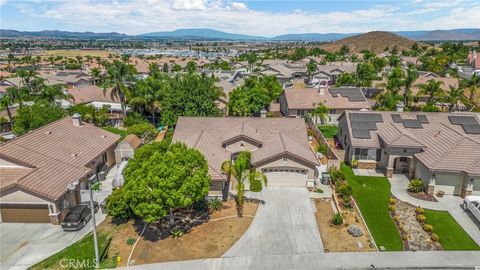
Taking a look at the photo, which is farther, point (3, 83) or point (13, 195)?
point (3, 83)

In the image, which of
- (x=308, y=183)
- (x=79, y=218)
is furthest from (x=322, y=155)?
(x=79, y=218)

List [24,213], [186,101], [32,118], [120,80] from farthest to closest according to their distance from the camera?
[120,80]
[186,101]
[32,118]
[24,213]

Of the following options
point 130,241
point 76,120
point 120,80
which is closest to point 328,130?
point 120,80

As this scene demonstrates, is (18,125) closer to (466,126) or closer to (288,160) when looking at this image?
(288,160)

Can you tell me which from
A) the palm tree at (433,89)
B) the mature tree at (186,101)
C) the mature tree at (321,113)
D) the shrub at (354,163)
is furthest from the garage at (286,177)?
the palm tree at (433,89)

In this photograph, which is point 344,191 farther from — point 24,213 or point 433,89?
point 433,89

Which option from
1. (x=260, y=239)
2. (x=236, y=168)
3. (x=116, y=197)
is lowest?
(x=260, y=239)
